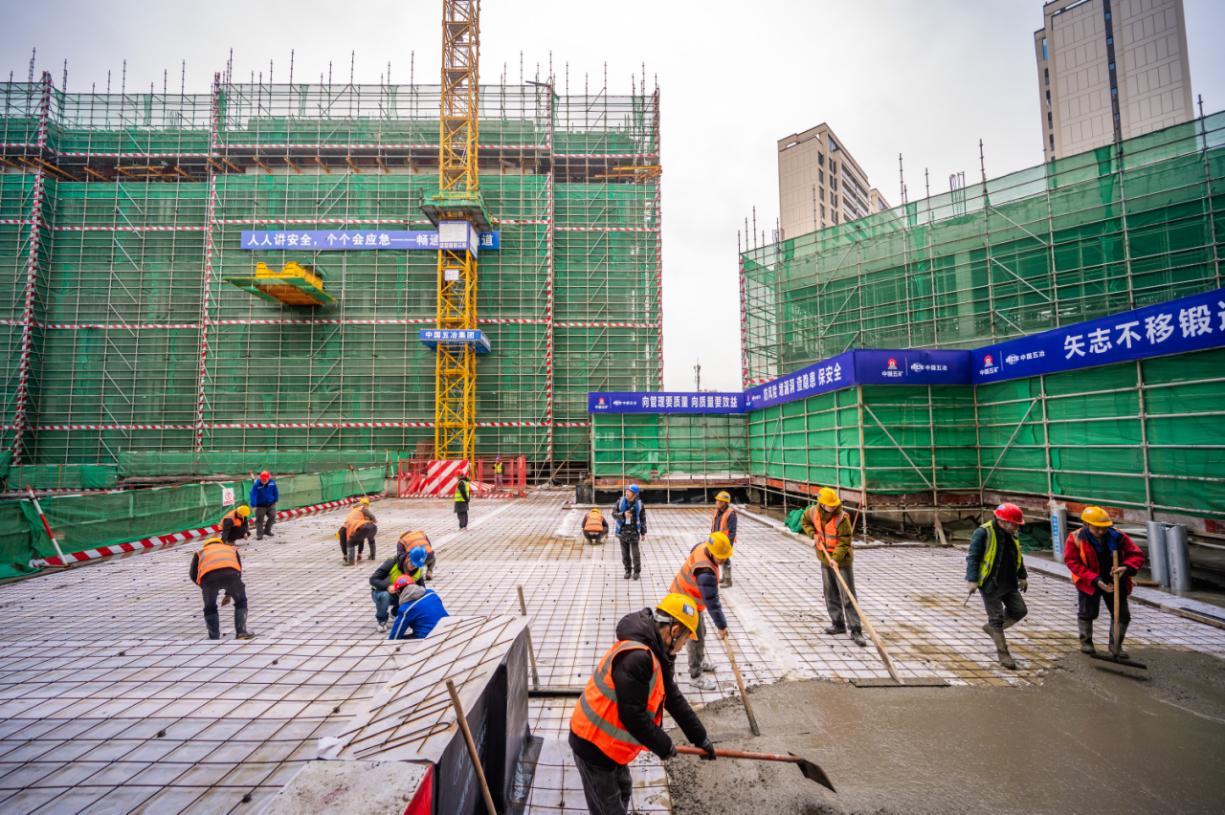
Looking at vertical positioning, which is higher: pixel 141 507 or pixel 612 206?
pixel 612 206

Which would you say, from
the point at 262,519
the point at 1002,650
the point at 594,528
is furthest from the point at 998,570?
the point at 262,519

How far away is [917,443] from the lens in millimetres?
12148

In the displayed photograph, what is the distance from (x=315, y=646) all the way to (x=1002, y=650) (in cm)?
720

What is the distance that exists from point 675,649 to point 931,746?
2.85 meters

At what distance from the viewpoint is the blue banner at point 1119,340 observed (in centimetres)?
790

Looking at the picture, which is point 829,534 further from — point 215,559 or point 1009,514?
point 215,559

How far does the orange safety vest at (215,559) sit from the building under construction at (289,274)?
21594mm

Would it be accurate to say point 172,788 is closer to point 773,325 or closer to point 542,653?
point 542,653

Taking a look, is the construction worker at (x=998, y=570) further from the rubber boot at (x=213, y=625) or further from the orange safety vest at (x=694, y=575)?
the rubber boot at (x=213, y=625)

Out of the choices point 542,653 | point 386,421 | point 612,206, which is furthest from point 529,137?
point 542,653

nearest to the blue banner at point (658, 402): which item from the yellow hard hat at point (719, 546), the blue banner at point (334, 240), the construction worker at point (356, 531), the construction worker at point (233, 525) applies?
the construction worker at point (356, 531)

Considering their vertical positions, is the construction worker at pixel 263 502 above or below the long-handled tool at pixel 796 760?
above

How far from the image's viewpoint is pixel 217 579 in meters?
6.04

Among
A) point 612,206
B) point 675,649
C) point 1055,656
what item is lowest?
point 1055,656
